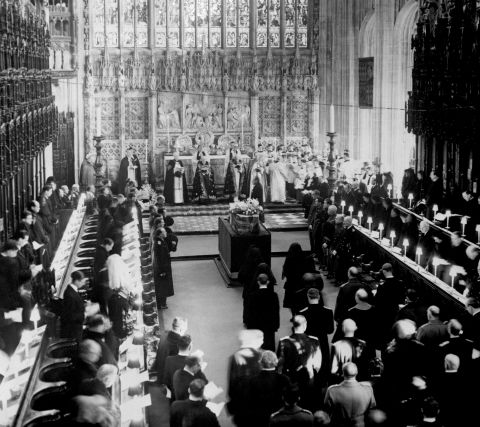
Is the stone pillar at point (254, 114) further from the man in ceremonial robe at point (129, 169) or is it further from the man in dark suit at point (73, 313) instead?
the man in dark suit at point (73, 313)

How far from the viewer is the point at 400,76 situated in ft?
79.5

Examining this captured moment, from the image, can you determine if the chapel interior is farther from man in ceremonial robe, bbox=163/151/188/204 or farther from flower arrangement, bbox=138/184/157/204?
flower arrangement, bbox=138/184/157/204

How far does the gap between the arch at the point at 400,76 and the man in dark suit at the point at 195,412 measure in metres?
18.1

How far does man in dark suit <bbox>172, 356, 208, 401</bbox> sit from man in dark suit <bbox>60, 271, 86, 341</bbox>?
1.43m

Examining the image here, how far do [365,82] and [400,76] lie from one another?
2.52 m

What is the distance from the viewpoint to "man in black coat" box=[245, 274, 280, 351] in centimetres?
1141

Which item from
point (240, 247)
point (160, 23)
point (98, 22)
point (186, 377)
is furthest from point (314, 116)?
point (186, 377)

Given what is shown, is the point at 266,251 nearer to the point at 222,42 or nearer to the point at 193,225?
the point at 193,225

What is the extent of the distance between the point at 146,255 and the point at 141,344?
660 cm

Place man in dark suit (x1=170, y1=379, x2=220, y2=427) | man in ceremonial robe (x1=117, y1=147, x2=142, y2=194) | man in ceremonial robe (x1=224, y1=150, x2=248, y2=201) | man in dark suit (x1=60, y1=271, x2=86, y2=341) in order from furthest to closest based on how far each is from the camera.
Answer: man in ceremonial robe (x1=117, y1=147, x2=142, y2=194), man in ceremonial robe (x1=224, y1=150, x2=248, y2=201), man in dark suit (x1=60, y1=271, x2=86, y2=341), man in dark suit (x1=170, y1=379, x2=220, y2=427)

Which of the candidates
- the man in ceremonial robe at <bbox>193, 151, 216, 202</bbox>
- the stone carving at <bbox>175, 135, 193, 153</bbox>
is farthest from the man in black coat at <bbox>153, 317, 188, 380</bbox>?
the stone carving at <bbox>175, 135, 193, 153</bbox>

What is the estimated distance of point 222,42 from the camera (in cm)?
2948

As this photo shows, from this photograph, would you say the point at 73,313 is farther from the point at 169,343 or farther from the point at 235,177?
the point at 235,177

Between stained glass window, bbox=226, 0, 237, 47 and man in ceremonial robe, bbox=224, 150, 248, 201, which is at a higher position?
stained glass window, bbox=226, 0, 237, 47
